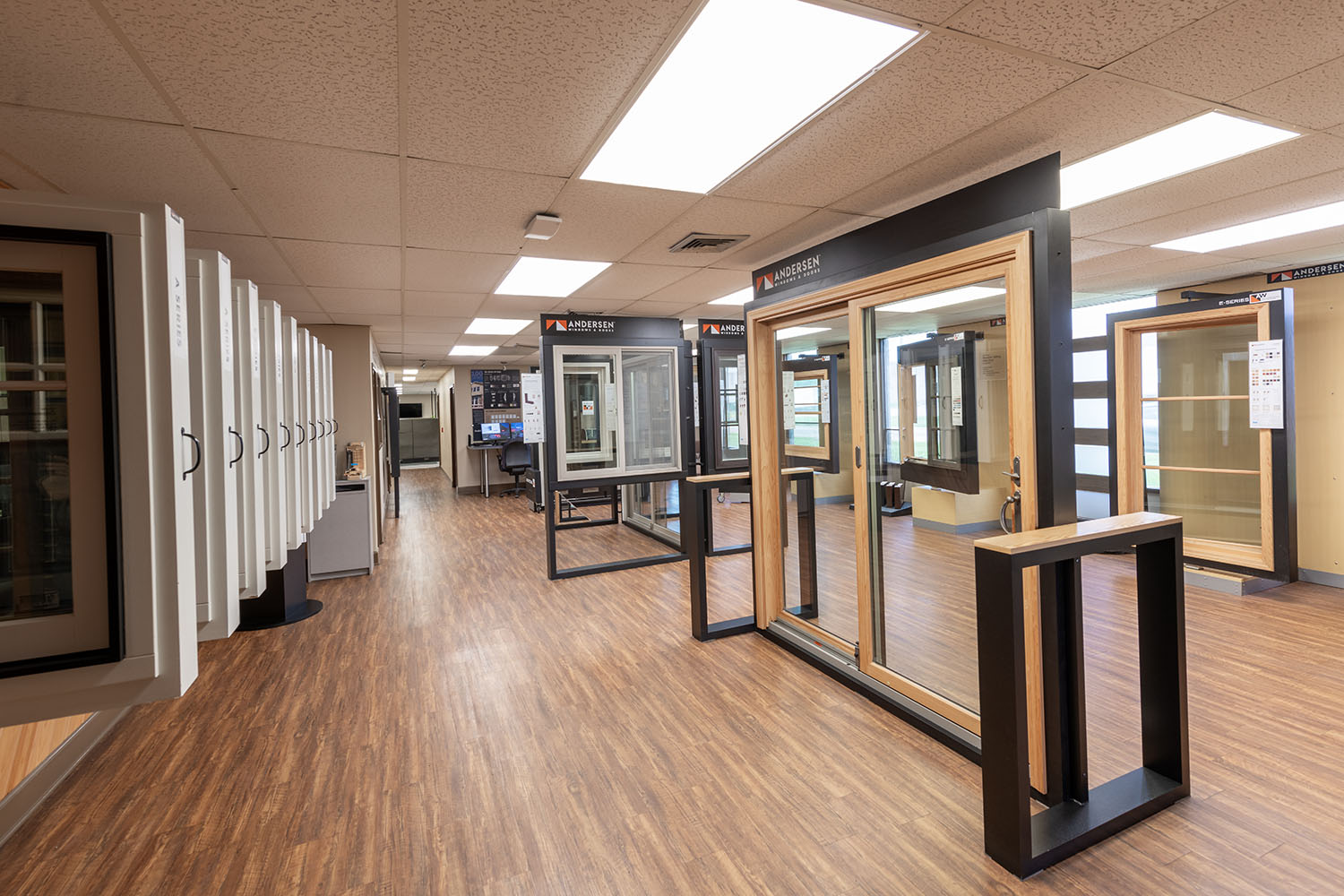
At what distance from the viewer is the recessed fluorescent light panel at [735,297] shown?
510cm

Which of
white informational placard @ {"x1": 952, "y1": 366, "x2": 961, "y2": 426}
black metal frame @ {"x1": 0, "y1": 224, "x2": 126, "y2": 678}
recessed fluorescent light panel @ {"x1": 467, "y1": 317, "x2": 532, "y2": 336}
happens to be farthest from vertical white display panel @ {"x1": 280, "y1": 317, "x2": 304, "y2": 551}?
white informational placard @ {"x1": 952, "y1": 366, "x2": 961, "y2": 426}

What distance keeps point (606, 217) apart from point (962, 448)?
2020 millimetres

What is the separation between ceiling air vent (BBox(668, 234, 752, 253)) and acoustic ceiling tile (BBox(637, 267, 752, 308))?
0.53 meters

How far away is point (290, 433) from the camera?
10.8ft

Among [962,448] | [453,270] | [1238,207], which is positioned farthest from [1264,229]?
[453,270]

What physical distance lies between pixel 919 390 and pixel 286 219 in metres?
3.04

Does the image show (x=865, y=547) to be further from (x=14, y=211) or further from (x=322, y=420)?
(x=322, y=420)

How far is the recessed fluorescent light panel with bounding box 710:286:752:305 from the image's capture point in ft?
16.7

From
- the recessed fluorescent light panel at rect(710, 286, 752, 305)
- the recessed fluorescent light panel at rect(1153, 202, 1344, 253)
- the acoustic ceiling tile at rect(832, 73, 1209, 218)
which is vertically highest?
the recessed fluorescent light panel at rect(710, 286, 752, 305)

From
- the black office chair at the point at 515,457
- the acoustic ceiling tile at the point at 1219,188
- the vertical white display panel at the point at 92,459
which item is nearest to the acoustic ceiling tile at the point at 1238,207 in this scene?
the acoustic ceiling tile at the point at 1219,188

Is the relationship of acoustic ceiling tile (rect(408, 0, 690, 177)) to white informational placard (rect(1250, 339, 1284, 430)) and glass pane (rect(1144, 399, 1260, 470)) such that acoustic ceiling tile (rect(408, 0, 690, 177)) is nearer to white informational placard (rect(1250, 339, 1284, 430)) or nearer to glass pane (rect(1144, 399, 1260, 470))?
white informational placard (rect(1250, 339, 1284, 430))

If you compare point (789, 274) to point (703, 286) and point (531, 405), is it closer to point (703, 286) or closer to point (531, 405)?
point (703, 286)

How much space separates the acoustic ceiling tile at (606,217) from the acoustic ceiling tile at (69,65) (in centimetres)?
132

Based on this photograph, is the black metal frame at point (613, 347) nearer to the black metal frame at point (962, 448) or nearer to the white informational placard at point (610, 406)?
the white informational placard at point (610, 406)
